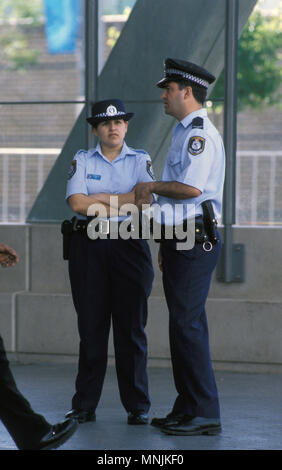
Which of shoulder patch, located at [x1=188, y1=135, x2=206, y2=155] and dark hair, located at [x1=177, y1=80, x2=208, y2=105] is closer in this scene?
shoulder patch, located at [x1=188, y1=135, x2=206, y2=155]

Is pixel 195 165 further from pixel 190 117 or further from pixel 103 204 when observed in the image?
pixel 103 204

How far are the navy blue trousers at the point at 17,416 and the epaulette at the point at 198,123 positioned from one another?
1.64 meters

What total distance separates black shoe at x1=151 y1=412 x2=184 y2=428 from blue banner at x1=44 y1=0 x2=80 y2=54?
13.9 ft

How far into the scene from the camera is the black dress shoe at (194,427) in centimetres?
486

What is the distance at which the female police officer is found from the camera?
16.9 feet

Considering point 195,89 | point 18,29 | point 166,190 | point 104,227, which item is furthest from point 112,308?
point 18,29

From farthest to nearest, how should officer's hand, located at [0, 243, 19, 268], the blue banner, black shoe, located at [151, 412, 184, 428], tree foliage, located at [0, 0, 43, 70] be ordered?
1. tree foliage, located at [0, 0, 43, 70]
2. the blue banner
3. black shoe, located at [151, 412, 184, 428]
4. officer's hand, located at [0, 243, 19, 268]

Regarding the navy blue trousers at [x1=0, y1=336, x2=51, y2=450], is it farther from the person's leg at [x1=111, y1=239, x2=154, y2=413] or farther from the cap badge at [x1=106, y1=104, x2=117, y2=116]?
the cap badge at [x1=106, y1=104, x2=117, y2=116]

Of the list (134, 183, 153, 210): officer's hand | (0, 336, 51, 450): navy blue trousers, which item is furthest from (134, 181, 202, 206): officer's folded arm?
(0, 336, 51, 450): navy blue trousers

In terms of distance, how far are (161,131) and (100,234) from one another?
2.58 metres

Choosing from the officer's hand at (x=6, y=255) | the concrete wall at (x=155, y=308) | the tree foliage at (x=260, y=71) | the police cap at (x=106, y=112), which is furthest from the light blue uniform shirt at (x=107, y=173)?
the tree foliage at (x=260, y=71)

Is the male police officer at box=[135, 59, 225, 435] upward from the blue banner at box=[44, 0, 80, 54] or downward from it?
downward

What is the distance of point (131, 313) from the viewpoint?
17.0 feet

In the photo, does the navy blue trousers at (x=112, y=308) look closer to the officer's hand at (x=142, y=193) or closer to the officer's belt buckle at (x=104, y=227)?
the officer's belt buckle at (x=104, y=227)
